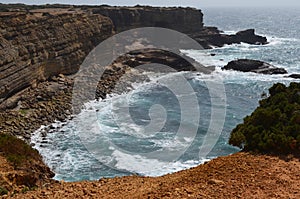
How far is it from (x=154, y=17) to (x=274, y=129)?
60.6m

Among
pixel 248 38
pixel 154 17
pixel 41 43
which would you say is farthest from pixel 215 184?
pixel 248 38

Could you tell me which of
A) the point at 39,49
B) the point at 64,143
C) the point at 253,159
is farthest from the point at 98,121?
the point at 253,159

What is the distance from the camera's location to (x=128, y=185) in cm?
1052

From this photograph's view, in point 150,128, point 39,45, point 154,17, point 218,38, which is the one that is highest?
point 154,17

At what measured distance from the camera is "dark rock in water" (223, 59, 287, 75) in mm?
46531

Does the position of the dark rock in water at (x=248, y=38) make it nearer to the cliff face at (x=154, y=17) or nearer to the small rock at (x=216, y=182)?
the cliff face at (x=154, y=17)

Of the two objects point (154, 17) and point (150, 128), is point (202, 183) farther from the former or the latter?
point (154, 17)

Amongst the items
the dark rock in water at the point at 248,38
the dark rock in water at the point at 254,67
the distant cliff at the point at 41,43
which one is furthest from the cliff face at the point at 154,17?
the dark rock in water at the point at 254,67

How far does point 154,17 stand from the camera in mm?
69938

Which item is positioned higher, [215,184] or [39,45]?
[39,45]

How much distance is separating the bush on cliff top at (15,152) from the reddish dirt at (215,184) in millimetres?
4463

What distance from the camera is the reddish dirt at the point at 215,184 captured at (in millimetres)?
9109

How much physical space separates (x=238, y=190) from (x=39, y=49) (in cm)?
2902

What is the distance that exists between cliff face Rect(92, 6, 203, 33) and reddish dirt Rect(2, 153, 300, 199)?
56277mm
